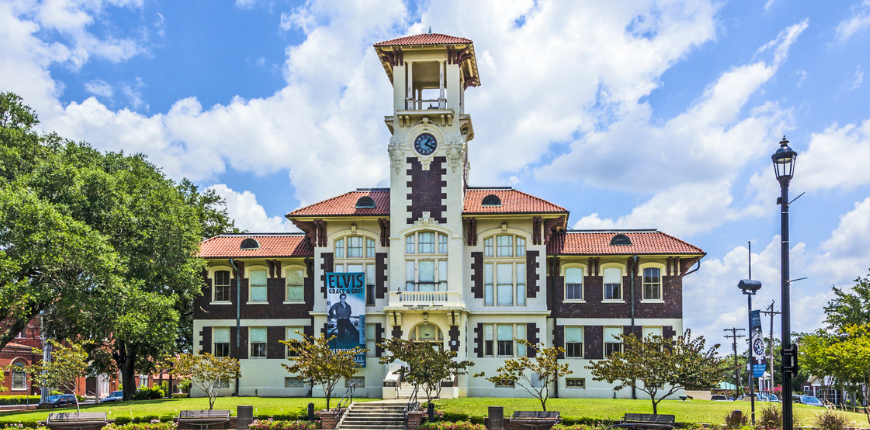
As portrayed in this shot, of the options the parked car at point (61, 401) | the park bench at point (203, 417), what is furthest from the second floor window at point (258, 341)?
the parked car at point (61, 401)

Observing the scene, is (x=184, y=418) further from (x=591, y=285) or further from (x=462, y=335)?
(x=591, y=285)

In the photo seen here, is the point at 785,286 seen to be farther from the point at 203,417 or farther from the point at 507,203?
the point at 507,203

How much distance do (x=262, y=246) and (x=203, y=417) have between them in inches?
518

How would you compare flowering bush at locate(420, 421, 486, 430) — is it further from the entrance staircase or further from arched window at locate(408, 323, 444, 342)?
arched window at locate(408, 323, 444, 342)

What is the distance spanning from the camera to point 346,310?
121ft

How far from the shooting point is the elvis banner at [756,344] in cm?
2112

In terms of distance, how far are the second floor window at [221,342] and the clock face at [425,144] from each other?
1357cm

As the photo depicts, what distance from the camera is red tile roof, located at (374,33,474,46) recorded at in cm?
3731

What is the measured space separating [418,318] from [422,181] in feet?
21.4

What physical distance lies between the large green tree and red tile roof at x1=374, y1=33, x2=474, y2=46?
1281 centimetres

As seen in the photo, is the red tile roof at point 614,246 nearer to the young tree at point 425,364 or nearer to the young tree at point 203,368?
the young tree at point 425,364

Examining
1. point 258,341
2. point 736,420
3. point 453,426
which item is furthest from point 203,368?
point 736,420

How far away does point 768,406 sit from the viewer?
2538cm

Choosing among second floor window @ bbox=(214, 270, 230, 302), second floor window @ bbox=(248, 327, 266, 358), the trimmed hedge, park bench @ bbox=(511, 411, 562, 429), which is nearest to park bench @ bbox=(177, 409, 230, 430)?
park bench @ bbox=(511, 411, 562, 429)
